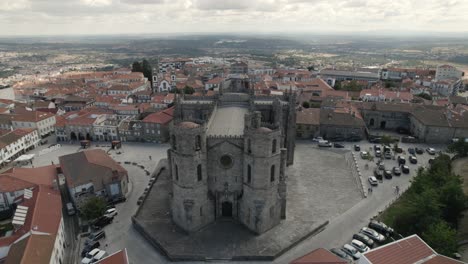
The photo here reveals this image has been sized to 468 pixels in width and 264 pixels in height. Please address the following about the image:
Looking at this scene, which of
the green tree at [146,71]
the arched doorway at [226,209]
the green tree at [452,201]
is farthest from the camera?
the green tree at [146,71]

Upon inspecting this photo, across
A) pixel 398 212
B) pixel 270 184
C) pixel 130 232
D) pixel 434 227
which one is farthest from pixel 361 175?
pixel 130 232

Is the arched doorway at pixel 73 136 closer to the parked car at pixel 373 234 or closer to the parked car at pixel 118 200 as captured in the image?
the parked car at pixel 118 200

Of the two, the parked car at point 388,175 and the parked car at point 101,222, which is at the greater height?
the parked car at point 388,175

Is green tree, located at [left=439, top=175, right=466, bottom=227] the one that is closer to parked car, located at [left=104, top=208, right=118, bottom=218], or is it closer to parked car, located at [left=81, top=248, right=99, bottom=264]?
parked car, located at [left=81, top=248, right=99, bottom=264]

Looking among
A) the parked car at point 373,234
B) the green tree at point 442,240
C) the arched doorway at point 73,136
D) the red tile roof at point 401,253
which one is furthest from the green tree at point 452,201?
the arched doorway at point 73,136

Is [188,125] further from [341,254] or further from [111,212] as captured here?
[341,254]

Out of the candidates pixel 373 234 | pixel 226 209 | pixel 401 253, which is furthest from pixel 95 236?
pixel 373 234
